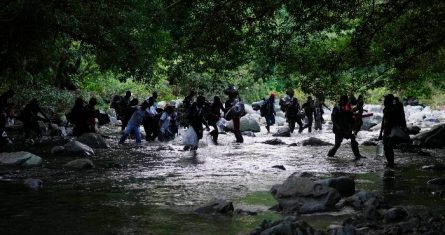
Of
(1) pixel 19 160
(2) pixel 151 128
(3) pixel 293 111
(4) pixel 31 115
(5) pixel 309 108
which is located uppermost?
(5) pixel 309 108

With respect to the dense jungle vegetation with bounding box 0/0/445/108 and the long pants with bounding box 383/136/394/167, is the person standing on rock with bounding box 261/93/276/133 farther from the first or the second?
the long pants with bounding box 383/136/394/167

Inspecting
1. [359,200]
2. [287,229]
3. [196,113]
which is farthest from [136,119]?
[287,229]

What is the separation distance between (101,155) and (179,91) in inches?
969

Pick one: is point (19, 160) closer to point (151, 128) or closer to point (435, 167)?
point (151, 128)

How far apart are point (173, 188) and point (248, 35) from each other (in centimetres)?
431

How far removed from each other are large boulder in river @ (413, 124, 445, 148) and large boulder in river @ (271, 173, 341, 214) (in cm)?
1115

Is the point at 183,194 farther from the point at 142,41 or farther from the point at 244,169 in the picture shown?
the point at 142,41

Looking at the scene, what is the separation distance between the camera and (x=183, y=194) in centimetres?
881

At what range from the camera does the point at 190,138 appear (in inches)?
583

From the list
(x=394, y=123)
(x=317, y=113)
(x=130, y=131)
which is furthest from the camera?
(x=317, y=113)

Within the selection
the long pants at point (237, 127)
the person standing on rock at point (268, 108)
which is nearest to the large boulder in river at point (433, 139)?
the long pants at point (237, 127)

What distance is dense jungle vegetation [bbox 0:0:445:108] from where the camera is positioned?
10.9 metres

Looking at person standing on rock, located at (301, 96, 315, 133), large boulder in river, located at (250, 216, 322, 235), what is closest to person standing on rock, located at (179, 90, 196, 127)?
person standing on rock, located at (301, 96, 315, 133)

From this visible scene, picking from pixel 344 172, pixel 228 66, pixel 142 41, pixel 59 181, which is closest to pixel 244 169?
pixel 344 172
